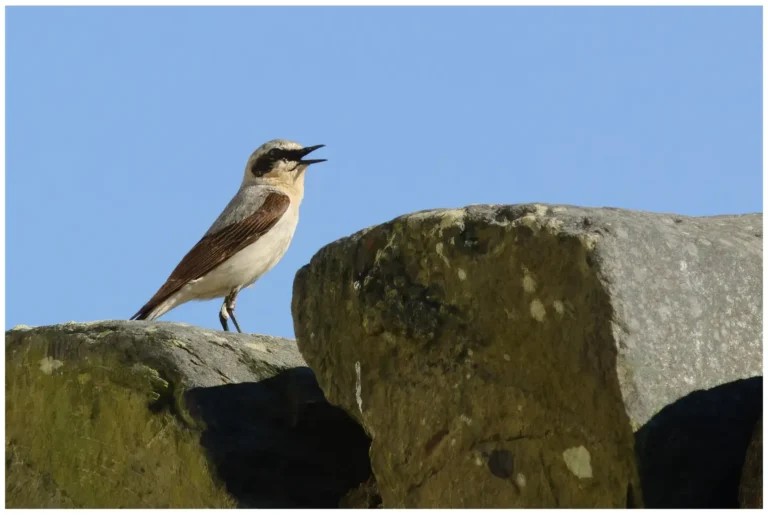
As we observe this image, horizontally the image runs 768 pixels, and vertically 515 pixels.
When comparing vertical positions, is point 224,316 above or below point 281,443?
above

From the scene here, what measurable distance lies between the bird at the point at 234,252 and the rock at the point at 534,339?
467 cm

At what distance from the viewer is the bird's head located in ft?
37.3

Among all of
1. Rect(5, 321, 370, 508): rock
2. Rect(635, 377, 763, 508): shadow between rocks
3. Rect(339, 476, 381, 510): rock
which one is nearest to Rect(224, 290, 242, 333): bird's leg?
Rect(5, 321, 370, 508): rock

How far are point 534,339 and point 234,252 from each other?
5.76 metres

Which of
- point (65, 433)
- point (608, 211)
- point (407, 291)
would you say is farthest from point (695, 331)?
point (65, 433)

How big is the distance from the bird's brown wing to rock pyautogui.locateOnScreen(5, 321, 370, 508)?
266 cm

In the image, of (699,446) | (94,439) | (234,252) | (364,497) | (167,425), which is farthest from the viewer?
(234,252)

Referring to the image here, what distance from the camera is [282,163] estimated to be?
37.4ft

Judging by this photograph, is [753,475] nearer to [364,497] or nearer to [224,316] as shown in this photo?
[364,497]

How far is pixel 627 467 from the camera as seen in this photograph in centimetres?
476

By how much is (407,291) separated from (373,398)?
2.00 feet

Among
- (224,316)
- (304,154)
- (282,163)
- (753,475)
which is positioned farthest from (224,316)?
(753,475)

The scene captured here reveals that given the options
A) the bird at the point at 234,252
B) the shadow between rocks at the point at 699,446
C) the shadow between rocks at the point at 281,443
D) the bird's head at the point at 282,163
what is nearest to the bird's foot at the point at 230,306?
the bird at the point at 234,252

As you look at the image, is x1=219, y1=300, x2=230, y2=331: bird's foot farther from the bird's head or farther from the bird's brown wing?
the bird's head
